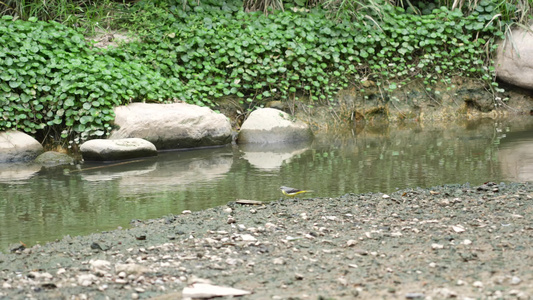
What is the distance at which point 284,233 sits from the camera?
3.23 meters

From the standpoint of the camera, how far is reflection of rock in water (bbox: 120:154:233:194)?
498 centimetres

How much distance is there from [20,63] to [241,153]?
2.76 meters

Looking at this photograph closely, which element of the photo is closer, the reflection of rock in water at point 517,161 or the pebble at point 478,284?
the pebble at point 478,284

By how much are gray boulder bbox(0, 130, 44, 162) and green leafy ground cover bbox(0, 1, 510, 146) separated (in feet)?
0.41

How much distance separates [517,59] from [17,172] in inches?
295

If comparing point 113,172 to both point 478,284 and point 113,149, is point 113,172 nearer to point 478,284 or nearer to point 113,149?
point 113,149

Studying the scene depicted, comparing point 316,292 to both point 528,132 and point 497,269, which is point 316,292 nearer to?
point 497,269

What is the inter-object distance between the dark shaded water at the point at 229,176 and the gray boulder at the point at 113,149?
210 mm


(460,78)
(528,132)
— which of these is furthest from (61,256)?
(460,78)

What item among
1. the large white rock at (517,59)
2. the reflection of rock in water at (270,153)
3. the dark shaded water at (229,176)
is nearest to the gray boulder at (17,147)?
the dark shaded water at (229,176)

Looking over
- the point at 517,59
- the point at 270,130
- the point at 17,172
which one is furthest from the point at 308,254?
the point at 517,59

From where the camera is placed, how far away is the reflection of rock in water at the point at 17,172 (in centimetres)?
551

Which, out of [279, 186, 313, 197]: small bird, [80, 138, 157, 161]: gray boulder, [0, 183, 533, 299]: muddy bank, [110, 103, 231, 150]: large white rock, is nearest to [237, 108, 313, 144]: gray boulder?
[110, 103, 231, 150]: large white rock

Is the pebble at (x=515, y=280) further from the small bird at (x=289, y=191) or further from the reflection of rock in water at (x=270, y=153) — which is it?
the reflection of rock in water at (x=270, y=153)
